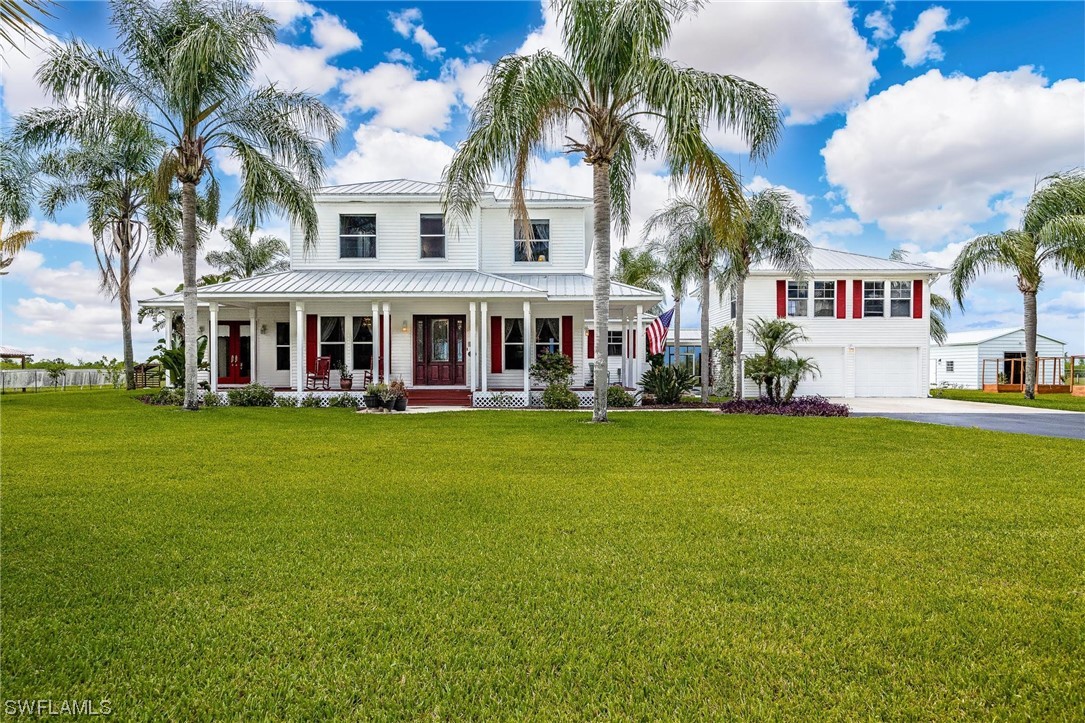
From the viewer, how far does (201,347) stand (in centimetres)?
1931

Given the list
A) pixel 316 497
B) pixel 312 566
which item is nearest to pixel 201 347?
pixel 316 497

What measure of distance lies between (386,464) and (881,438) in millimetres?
8611

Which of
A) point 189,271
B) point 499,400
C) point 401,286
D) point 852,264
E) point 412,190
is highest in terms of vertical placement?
point 412,190

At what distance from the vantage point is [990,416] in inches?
606

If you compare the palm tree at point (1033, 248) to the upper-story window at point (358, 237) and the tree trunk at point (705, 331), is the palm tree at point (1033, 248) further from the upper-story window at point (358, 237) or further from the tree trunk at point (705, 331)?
the upper-story window at point (358, 237)

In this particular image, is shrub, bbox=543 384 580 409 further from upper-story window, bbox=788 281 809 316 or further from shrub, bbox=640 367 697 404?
upper-story window, bbox=788 281 809 316

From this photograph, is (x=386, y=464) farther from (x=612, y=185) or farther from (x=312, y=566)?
(x=612, y=185)

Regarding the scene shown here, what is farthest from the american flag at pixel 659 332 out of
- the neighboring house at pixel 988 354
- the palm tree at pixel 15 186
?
the neighboring house at pixel 988 354

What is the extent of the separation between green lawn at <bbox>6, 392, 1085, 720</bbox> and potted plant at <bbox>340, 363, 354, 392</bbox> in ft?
34.3

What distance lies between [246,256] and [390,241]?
17.4m

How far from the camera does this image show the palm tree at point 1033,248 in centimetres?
2108

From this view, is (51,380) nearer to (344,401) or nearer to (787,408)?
(344,401)

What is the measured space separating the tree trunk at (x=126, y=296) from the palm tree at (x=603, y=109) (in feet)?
60.9

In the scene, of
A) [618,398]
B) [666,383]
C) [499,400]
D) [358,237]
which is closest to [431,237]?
[358,237]
